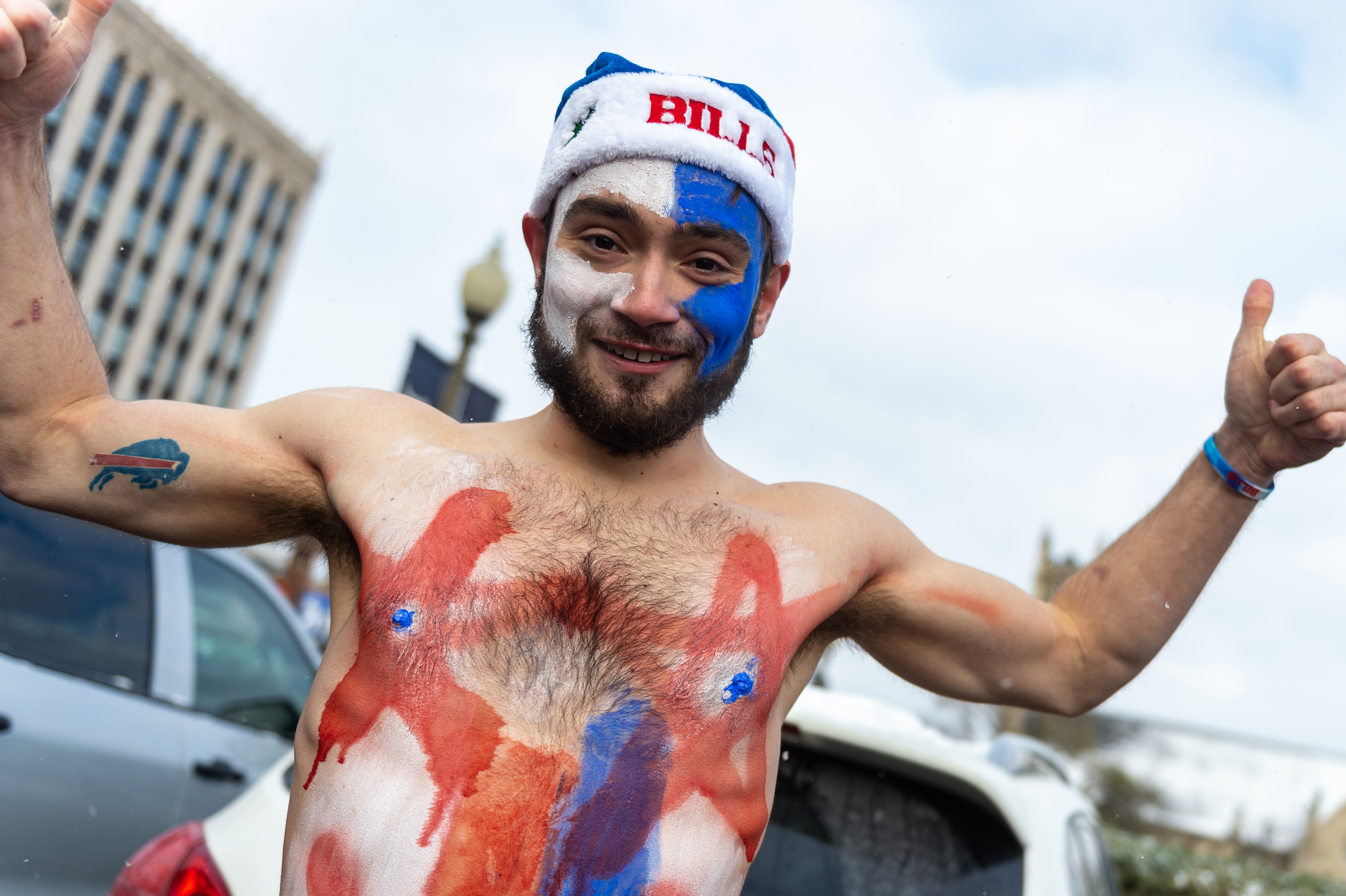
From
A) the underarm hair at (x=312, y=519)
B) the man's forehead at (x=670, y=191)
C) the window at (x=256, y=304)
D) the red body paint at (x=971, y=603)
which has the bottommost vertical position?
the underarm hair at (x=312, y=519)

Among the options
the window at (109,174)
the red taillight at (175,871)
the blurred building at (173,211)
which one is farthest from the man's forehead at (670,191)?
the window at (109,174)

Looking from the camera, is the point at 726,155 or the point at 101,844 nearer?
the point at 726,155

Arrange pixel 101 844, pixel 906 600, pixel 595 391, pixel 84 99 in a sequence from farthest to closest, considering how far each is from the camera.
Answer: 1. pixel 84 99
2. pixel 101 844
3. pixel 906 600
4. pixel 595 391

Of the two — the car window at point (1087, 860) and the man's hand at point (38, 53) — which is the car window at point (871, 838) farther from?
the man's hand at point (38, 53)

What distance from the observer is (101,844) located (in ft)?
10.9

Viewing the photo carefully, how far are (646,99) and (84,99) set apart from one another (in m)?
62.0

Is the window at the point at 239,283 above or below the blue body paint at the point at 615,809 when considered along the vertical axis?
above

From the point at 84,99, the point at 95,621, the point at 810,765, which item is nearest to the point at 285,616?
the point at 95,621

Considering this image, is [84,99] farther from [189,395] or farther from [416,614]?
[416,614]

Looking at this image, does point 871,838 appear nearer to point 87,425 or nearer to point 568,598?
point 568,598

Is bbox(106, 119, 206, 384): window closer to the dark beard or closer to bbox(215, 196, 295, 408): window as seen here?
bbox(215, 196, 295, 408): window

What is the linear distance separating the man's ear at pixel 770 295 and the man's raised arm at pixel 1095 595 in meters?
0.46

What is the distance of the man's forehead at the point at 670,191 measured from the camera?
6.62 ft

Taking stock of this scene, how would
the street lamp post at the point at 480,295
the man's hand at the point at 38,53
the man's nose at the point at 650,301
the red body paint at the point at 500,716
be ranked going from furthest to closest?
the street lamp post at the point at 480,295 < the man's nose at the point at 650,301 < the red body paint at the point at 500,716 < the man's hand at the point at 38,53
